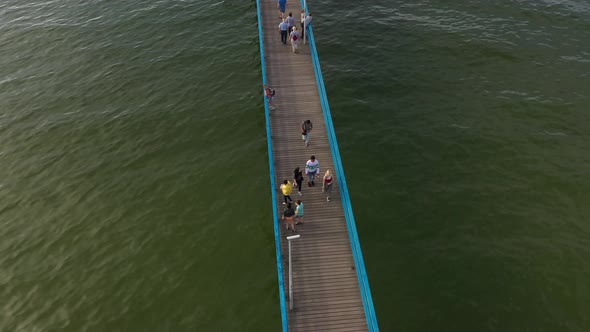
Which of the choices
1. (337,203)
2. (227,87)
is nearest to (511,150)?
(337,203)

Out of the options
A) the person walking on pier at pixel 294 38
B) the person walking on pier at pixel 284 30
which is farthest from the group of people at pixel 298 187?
the person walking on pier at pixel 284 30

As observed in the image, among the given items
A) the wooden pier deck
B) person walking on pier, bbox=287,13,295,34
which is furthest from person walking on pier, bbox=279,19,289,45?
the wooden pier deck

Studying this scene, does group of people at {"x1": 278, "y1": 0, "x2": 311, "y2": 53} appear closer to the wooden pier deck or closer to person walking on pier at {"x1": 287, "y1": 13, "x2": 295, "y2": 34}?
person walking on pier at {"x1": 287, "y1": 13, "x2": 295, "y2": 34}

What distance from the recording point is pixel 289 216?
17.3 meters

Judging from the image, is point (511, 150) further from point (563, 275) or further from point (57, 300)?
point (57, 300)

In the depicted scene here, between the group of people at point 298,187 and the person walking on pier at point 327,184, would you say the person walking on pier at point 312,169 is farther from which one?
the person walking on pier at point 327,184

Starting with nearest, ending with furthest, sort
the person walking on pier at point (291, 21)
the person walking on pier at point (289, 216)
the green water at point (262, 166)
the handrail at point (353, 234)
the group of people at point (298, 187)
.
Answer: the handrail at point (353, 234) → the green water at point (262, 166) → the person walking on pier at point (289, 216) → the group of people at point (298, 187) → the person walking on pier at point (291, 21)

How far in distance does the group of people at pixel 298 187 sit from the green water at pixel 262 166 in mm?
2234

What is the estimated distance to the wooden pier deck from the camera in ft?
50.1

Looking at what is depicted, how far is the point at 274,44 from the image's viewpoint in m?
29.6

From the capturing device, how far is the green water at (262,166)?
56.2ft

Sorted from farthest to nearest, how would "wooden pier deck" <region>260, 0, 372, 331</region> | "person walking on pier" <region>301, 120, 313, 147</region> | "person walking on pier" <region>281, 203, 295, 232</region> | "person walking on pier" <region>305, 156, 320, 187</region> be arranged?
"person walking on pier" <region>301, 120, 313, 147</region>
"person walking on pier" <region>305, 156, 320, 187</region>
"person walking on pier" <region>281, 203, 295, 232</region>
"wooden pier deck" <region>260, 0, 372, 331</region>

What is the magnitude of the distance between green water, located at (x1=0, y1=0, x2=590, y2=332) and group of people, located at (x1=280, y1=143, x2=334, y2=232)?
2.23 metres

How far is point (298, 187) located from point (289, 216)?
248 centimetres
